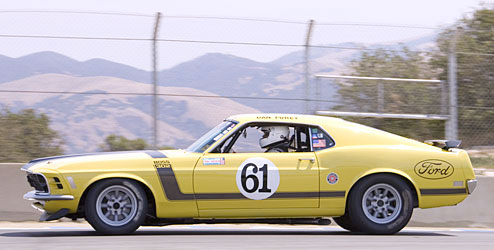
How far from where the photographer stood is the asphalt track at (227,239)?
788 cm

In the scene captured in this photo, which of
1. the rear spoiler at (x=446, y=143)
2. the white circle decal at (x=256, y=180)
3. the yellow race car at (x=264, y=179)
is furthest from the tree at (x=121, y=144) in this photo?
the rear spoiler at (x=446, y=143)

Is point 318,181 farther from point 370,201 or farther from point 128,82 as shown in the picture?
point 128,82

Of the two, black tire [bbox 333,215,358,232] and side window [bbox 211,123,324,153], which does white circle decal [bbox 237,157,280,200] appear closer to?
side window [bbox 211,123,324,153]

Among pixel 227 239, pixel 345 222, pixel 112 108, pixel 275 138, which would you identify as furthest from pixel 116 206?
pixel 112 108

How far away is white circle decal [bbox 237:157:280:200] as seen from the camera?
8773 millimetres

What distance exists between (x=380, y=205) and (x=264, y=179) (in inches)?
53.7

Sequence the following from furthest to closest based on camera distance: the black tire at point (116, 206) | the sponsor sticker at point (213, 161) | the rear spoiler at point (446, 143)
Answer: the rear spoiler at point (446, 143) → the sponsor sticker at point (213, 161) → the black tire at point (116, 206)

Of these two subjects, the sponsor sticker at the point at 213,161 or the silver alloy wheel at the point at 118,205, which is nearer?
the silver alloy wheel at the point at 118,205

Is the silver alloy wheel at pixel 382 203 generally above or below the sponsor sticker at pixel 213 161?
below

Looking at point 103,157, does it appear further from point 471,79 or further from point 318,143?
point 471,79

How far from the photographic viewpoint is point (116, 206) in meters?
8.65

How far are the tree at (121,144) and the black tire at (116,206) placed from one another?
3270 millimetres

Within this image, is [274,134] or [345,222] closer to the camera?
[274,134]

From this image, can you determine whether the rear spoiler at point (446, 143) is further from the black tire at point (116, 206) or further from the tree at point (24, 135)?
the tree at point (24, 135)
